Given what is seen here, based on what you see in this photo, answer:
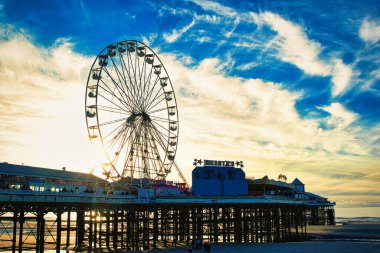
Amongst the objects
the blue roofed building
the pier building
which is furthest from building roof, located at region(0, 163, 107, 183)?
the blue roofed building

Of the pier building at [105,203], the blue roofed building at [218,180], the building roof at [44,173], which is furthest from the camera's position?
the blue roofed building at [218,180]

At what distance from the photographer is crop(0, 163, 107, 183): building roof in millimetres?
44816

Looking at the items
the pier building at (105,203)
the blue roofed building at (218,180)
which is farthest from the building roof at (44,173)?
the blue roofed building at (218,180)

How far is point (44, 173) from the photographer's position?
51125 millimetres

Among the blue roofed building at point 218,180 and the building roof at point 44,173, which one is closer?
the building roof at point 44,173

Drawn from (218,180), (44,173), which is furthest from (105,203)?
(218,180)

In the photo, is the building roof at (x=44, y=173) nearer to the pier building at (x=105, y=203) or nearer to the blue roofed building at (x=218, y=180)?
the pier building at (x=105, y=203)

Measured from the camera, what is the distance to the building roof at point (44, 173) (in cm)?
4482

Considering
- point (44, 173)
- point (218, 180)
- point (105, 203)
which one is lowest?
point (105, 203)

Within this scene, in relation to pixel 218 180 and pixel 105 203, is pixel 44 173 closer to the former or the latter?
pixel 105 203

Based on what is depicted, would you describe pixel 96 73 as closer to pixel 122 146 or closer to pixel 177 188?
pixel 122 146

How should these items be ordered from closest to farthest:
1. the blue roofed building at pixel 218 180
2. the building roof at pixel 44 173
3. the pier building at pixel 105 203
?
the pier building at pixel 105 203
the building roof at pixel 44 173
the blue roofed building at pixel 218 180

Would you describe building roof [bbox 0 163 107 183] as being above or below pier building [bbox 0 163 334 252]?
above

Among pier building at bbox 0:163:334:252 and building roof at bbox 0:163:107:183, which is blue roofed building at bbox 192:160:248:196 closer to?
pier building at bbox 0:163:334:252
